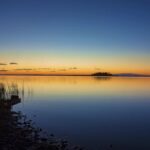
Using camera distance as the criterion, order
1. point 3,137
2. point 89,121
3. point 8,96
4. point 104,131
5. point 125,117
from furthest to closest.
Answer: point 8,96, point 125,117, point 89,121, point 104,131, point 3,137

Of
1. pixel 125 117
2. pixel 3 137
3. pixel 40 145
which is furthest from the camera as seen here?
pixel 125 117

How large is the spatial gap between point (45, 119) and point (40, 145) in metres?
8.50

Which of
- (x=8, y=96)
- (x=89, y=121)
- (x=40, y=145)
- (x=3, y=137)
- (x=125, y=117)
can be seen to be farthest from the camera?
(x=8, y=96)

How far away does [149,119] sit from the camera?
71.3 ft

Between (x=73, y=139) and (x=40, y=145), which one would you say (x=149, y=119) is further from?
(x=40, y=145)

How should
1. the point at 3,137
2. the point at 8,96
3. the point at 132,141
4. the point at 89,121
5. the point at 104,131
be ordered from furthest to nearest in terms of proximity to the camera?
the point at 8,96 < the point at 89,121 < the point at 104,131 < the point at 132,141 < the point at 3,137

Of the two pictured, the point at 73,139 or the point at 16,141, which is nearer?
the point at 16,141

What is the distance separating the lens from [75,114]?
2405 centimetres

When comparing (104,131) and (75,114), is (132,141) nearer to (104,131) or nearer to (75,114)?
(104,131)

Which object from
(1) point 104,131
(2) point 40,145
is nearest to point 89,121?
(1) point 104,131

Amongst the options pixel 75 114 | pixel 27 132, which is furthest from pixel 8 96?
pixel 27 132

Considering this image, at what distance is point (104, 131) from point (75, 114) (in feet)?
22.6

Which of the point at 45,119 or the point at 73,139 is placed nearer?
the point at 73,139

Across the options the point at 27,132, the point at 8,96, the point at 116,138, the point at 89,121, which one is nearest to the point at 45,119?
the point at 89,121
